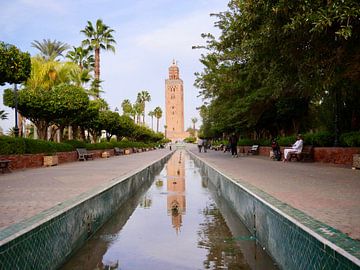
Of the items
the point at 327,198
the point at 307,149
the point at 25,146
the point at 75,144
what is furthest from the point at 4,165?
the point at 307,149

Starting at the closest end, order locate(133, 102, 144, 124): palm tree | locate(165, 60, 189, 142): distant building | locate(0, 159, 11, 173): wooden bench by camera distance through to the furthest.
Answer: locate(0, 159, 11, 173): wooden bench
locate(133, 102, 144, 124): palm tree
locate(165, 60, 189, 142): distant building

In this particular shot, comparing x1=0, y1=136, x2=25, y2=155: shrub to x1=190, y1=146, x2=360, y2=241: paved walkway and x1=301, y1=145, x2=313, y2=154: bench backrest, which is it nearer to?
x1=190, y1=146, x2=360, y2=241: paved walkway

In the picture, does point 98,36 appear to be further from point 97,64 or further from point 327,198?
point 327,198

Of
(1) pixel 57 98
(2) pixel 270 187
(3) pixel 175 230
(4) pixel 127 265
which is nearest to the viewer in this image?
(4) pixel 127 265

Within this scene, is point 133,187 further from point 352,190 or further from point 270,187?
point 352,190

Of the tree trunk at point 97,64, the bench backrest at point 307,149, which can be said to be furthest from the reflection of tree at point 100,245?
the tree trunk at point 97,64

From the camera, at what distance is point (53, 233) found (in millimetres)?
4883

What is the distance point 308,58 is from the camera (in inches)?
408

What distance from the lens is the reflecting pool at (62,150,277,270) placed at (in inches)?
212

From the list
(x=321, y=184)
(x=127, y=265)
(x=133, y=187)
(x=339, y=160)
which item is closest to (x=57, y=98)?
(x=133, y=187)

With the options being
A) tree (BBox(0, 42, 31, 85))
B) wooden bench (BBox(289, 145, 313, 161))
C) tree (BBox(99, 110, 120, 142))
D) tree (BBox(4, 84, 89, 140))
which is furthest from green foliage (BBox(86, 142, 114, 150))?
wooden bench (BBox(289, 145, 313, 161))

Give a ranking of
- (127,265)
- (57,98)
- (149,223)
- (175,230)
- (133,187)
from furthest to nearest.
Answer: (57,98), (133,187), (149,223), (175,230), (127,265)

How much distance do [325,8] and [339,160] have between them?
10144 millimetres

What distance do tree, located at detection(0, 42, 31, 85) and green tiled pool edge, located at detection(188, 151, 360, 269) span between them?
1173cm
